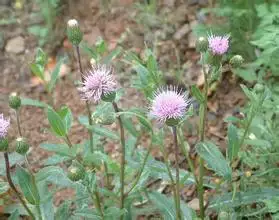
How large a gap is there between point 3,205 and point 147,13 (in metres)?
1.58

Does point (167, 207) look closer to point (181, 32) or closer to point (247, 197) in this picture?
point (247, 197)

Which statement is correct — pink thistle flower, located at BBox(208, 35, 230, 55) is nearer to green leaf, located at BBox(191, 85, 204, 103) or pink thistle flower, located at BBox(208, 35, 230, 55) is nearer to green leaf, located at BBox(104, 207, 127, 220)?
green leaf, located at BBox(191, 85, 204, 103)

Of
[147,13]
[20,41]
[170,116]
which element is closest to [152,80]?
[170,116]

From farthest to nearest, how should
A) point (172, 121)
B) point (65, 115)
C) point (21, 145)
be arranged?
point (65, 115), point (21, 145), point (172, 121)

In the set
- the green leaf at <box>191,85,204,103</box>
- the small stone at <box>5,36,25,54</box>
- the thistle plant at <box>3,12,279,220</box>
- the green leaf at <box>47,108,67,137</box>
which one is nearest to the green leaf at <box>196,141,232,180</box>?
the thistle plant at <box>3,12,279,220</box>

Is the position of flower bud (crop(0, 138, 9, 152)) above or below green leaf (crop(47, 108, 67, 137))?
below

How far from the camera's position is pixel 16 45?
152 inches

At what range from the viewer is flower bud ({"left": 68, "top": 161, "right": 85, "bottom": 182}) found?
188 centimetres

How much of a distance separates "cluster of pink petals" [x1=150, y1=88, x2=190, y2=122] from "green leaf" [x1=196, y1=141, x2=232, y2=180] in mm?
189

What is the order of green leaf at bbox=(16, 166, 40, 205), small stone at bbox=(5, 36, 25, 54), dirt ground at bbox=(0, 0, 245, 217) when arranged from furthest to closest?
small stone at bbox=(5, 36, 25, 54) → dirt ground at bbox=(0, 0, 245, 217) → green leaf at bbox=(16, 166, 40, 205)

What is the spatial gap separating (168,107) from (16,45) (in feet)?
7.41

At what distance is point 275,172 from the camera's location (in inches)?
92.1

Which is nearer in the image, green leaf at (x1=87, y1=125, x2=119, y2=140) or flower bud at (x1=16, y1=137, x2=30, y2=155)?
flower bud at (x1=16, y1=137, x2=30, y2=155)

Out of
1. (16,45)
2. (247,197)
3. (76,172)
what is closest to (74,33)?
(76,172)
